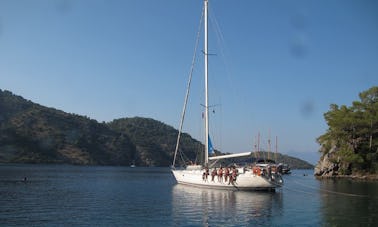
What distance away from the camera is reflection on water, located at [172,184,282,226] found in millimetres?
24672

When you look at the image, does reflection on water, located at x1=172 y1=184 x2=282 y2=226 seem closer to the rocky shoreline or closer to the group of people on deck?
the group of people on deck

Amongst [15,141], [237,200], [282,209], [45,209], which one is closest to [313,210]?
[282,209]

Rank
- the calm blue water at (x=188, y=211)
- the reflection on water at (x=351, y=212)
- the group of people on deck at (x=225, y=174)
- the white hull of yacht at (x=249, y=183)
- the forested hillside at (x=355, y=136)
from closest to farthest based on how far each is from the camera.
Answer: the calm blue water at (x=188, y=211) < the reflection on water at (x=351, y=212) < the white hull of yacht at (x=249, y=183) < the group of people on deck at (x=225, y=174) < the forested hillside at (x=355, y=136)

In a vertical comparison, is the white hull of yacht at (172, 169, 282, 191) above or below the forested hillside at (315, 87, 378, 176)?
below

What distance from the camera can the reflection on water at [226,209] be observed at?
2467cm

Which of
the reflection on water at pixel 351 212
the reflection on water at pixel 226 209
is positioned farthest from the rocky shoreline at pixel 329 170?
the reflection on water at pixel 226 209

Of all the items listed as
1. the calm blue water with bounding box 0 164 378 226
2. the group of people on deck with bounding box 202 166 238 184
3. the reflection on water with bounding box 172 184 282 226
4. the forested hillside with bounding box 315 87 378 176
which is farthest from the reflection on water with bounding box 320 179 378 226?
the forested hillside with bounding box 315 87 378 176

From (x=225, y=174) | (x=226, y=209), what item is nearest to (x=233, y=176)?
(x=225, y=174)

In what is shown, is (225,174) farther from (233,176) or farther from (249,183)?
(249,183)

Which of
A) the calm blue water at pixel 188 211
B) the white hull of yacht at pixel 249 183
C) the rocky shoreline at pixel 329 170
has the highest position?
the rocky shoreline at pixel 329 170

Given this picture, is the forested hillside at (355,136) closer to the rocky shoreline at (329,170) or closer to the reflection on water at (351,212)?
the rocky shoreline at (329,170)

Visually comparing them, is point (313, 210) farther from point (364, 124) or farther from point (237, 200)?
point (364, 124)

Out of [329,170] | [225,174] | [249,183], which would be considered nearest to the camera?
[249,183]

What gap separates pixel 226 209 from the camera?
2984cm
